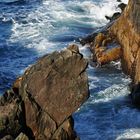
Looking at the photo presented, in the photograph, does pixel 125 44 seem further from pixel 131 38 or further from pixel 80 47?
pixel 80 47

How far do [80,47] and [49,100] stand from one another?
A: 14843 millimetres

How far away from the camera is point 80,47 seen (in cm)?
3253

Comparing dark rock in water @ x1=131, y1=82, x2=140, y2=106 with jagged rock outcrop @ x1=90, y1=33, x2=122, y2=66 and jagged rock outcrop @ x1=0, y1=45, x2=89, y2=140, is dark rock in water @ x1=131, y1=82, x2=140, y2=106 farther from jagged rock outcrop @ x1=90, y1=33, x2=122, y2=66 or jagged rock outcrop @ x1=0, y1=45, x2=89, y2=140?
jagged rock outcrop @ x1=0, y1=45, x2=89, y2=140

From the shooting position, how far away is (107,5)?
44344mm

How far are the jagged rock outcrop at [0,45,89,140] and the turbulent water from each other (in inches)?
139

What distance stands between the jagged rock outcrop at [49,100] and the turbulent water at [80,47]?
3523 mm

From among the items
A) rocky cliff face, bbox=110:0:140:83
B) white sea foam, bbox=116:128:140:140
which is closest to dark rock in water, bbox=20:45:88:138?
white sea foam, bbox=116:128:140:140

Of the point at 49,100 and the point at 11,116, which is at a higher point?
the point at 49,100

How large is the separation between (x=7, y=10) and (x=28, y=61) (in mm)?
14551

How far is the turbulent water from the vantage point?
22.5 m

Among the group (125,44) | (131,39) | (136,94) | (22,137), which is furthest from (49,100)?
(125,44)

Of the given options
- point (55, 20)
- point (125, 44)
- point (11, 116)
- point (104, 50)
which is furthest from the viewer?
point (55, 20)

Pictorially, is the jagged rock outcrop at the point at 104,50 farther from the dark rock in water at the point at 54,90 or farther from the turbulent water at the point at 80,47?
the dark rock in water at the point at 54,90

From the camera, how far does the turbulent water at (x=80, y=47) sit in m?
22.5
